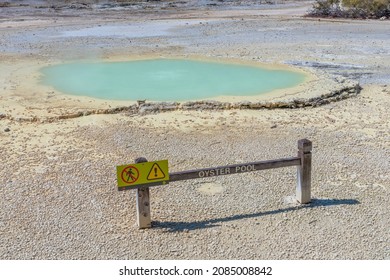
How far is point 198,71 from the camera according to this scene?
514 inches

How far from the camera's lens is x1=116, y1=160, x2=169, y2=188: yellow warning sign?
4816 mm

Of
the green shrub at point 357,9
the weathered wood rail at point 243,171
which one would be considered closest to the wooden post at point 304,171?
the weathered wood rail at point 243,171

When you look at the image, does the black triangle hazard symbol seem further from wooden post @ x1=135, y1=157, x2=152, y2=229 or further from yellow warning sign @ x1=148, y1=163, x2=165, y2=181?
wooden post @ x1=135, y1=157, x2=152, y2=229

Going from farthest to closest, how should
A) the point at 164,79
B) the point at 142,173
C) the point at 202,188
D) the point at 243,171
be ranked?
1. the point at 164,79
2. the point at 202,188
3. the point at 243,171
4. the point at 142,173

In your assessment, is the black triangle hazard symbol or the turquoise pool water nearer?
the black triangle hazard symbol

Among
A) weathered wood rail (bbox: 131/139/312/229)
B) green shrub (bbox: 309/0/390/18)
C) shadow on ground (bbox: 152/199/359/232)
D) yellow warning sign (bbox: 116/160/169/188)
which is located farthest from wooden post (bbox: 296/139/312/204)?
green shrub (bbox: 309/0/390/18)

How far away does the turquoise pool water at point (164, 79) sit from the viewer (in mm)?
10909

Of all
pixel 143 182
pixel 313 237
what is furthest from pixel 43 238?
pixel 313 237

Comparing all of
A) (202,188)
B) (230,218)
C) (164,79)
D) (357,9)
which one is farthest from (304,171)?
(357,9)

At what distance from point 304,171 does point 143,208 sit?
6.13 ft

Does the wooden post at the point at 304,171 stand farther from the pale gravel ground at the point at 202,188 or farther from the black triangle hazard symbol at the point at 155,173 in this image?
the black triangle hazard symbol at the point at 155,173

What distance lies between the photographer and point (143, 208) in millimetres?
4988

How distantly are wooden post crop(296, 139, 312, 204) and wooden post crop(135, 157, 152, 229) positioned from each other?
5.77 feet

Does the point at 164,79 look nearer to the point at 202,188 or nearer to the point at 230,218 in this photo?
the point at 202,188
